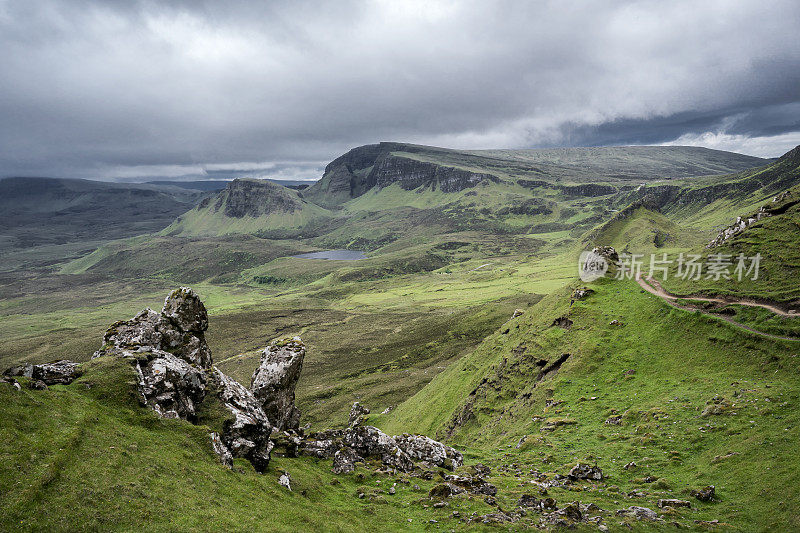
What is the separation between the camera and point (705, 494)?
29.8 meters

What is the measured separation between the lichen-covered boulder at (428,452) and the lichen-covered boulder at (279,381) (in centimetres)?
1413

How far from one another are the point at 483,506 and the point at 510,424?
29.5 meters

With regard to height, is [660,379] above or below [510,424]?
above

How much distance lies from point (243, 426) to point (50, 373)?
16.2 m

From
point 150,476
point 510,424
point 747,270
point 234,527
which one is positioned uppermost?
point 747,270

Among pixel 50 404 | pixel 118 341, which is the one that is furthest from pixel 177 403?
pixel 118 341

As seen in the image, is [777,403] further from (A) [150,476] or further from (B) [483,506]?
(A) [150,476]

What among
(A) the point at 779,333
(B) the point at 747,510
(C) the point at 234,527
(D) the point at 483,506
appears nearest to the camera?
(C) the point at 234,527

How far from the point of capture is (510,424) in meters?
59.1

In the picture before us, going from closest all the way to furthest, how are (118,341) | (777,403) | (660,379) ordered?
(777,403)
(118,341)
(660,379)

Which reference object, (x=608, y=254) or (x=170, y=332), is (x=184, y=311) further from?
(x=608, y=254)

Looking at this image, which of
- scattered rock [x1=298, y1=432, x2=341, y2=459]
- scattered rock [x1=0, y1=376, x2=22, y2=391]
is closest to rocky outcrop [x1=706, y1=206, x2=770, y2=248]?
scattered rock [x1=298, y1=432, x2=341, y2=459]

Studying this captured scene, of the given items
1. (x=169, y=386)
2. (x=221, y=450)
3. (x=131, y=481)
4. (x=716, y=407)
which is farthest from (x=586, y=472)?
(x=169, y=386)

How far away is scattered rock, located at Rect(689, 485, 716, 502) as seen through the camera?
97.6ft
